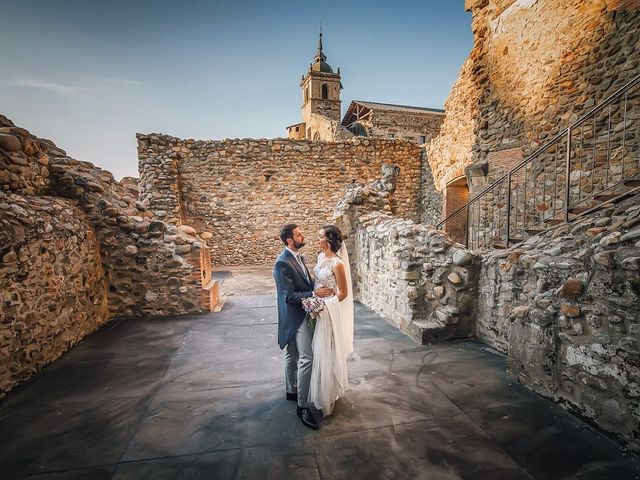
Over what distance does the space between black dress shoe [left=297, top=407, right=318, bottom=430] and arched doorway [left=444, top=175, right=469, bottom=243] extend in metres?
8.92

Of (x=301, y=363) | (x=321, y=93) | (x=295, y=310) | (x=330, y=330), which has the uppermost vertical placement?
(x=321, y=93)

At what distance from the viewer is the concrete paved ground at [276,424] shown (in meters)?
2.22

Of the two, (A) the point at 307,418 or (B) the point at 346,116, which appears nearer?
(A) the point at 307,418

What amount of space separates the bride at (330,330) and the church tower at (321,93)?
39.5 m

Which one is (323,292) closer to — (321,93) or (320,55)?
(321,93)

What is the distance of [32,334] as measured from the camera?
3664 millimetres

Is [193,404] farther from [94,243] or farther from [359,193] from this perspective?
[359,193]

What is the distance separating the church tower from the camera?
40906 millimetres

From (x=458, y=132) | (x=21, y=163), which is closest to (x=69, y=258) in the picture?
(x=21, y=163)

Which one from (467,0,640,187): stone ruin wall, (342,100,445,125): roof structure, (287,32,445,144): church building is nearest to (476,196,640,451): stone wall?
(467,0,640,187): stone ruin wall

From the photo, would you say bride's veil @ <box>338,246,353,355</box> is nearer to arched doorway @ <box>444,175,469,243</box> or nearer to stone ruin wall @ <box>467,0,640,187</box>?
stone ruin wall @ <box>467,0,640,187</box>

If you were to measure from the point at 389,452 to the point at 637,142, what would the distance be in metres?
6.43

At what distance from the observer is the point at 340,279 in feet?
9.91

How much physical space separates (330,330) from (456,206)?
937 centimetres
